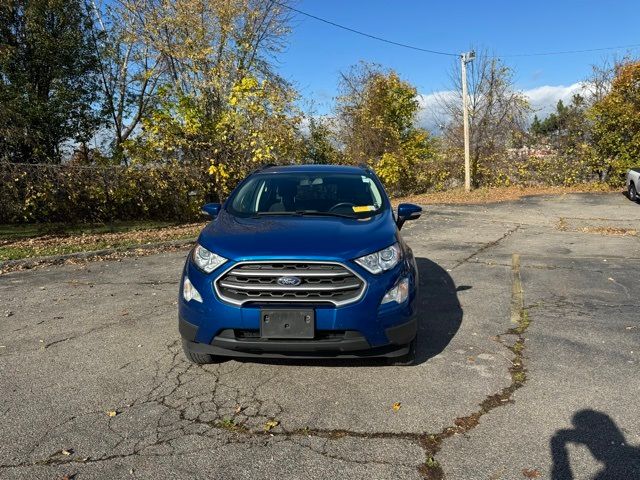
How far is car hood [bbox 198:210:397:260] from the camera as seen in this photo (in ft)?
12.0

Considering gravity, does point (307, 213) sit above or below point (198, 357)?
above

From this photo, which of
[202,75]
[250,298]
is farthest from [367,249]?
[202,75]

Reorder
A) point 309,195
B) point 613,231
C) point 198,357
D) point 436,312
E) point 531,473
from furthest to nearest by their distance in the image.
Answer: point 613,231
point 436,312
point 309,195
point 198,357
point 531,473

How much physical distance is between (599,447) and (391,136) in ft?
66.0

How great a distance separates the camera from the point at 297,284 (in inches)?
140

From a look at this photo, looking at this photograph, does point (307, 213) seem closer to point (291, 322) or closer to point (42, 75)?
point (291, 322)

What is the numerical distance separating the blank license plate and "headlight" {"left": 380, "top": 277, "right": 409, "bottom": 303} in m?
0.55

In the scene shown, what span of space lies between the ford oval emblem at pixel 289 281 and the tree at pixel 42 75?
1277cm

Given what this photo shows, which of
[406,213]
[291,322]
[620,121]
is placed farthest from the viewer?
[620,121]

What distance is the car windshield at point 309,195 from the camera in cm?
482

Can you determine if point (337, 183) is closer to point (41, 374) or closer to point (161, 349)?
point (161, 349)

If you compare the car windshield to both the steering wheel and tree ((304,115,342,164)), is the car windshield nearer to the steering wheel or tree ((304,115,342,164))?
the steering wheel

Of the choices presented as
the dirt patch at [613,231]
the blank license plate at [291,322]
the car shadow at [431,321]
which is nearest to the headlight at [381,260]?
the car shadow at [431,321]

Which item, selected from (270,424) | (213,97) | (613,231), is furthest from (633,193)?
(270,424)
